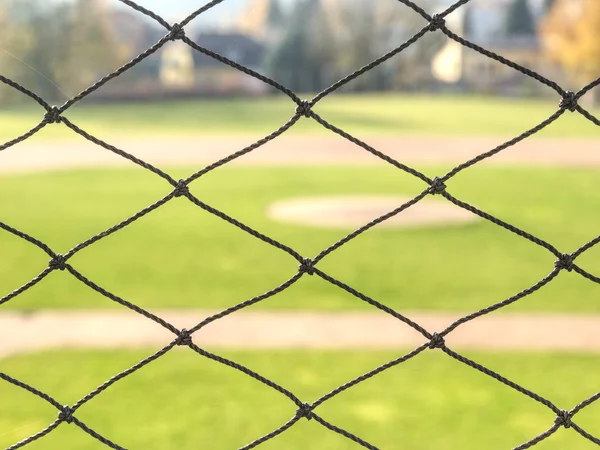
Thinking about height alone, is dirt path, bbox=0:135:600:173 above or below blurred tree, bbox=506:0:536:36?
below

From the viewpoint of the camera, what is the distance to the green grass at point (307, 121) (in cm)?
2558

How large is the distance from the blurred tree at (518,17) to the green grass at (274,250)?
44299 millimetres

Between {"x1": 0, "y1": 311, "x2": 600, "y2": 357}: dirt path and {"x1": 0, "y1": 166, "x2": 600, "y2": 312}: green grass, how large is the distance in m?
0.30

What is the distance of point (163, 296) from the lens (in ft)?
23.1

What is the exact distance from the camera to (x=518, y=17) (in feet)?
184

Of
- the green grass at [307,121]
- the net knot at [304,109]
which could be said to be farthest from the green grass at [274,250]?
the green grass at [307,121]

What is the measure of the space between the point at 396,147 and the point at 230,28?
40048mm

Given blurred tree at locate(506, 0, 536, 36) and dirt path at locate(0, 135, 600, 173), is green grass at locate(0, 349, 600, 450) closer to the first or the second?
dirt path at locate(0, 135, 600, 173)

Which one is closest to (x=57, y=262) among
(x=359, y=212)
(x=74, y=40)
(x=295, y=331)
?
(x=295, y=331)

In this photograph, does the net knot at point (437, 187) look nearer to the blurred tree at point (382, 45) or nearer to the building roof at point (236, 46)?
the blurred tree at point (382, 45)

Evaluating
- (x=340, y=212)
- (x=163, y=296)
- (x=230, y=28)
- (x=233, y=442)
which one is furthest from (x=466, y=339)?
(x=230, y=28)

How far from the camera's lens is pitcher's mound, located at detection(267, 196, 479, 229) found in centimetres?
1045

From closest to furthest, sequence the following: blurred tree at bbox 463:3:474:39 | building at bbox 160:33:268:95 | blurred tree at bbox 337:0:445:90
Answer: building at bbox 160:33:268:95
blurred tree at bbox 337:0:445:90
blurred tree at bbox 463:3:474:39

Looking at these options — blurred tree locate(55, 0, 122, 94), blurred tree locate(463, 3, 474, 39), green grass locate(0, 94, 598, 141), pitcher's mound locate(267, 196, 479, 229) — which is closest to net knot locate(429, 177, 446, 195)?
pitcher's mound locate(267, 196, 479, 229)
